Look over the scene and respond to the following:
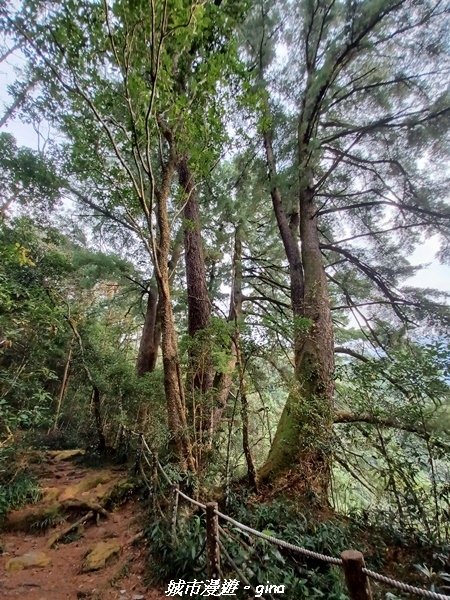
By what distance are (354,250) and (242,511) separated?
5.04m

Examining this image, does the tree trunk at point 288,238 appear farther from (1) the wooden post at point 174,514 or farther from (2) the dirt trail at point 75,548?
(2) the dirt trail at point 75,548

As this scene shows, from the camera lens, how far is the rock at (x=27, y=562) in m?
3.30

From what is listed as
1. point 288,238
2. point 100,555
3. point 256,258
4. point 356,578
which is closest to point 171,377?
point 100,555

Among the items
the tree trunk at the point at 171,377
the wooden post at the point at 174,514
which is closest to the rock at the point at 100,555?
the wooden post at the point at 174,514

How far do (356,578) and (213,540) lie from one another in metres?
1.28

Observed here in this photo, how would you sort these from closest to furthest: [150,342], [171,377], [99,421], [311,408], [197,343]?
1. [171,377]
2. [311,408]
3. [197,343]
4. [99,421]
5. [150,342]

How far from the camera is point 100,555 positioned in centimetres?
333

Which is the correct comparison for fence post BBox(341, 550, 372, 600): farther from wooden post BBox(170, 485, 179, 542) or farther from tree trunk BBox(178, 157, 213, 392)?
tree trunk BBox(178, 157, 213, 392)

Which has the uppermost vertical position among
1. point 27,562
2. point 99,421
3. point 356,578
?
point 99,421

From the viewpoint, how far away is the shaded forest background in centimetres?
305

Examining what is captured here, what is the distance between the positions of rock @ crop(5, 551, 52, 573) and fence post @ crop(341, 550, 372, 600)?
12.1ft

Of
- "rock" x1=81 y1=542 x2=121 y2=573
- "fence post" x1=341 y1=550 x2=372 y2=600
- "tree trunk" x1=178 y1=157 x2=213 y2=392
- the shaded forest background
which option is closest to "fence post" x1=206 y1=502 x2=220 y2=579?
the shaded forest background

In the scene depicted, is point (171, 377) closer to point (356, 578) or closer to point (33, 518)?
point (356, 578)

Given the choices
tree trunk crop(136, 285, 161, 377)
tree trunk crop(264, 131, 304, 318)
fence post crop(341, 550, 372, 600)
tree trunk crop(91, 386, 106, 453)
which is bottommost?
fence post crop(341, 550, 372, 600)
